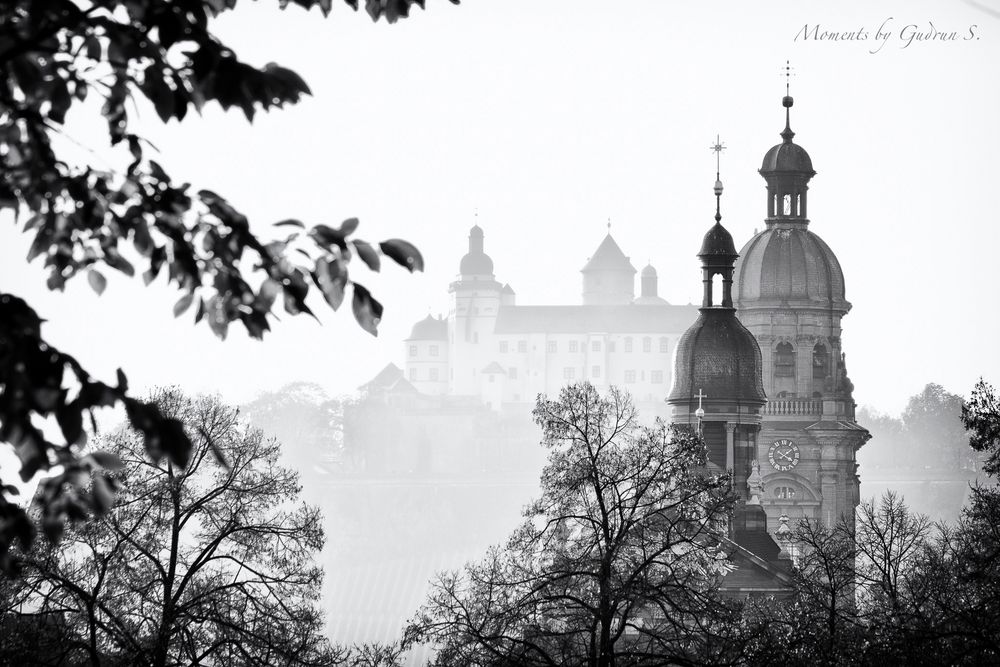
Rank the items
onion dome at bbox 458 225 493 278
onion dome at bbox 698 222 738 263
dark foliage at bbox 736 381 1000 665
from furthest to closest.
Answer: onion dome at bbox 458 225 493 278
onion dome at bbox 698 222 738 263
dark foliage at bbox 736 381 1000 665

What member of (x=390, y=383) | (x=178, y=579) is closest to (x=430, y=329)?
(x=390, y=383)

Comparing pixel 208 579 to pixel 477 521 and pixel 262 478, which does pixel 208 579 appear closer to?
pixel 262 478

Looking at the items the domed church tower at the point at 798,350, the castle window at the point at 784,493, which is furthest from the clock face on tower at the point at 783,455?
the castle window at the point at 784,493

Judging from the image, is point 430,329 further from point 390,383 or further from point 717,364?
point 717,364

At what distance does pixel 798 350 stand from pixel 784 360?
72cm

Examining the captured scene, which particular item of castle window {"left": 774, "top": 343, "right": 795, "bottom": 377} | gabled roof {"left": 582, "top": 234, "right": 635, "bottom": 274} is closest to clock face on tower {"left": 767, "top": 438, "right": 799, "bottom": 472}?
castle window {"left": 774, "top": 343, "right": 795, "bottom": 377}

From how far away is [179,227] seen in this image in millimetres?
6984

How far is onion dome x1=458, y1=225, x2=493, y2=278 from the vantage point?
7407 inches

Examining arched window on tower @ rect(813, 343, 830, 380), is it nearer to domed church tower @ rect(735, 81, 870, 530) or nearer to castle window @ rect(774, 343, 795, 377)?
domed church tower @ rect(735, 81, 870, 530)

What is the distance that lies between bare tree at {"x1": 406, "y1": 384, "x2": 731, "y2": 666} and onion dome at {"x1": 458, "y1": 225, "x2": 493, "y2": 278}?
15992 centimetres

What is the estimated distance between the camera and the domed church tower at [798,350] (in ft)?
242

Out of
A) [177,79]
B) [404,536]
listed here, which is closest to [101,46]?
[177,79]

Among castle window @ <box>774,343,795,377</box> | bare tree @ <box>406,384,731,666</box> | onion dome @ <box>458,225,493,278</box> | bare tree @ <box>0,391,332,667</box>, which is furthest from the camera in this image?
onion dome @ <box>458,225,493,278</box>

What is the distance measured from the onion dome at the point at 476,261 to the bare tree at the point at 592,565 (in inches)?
6296
